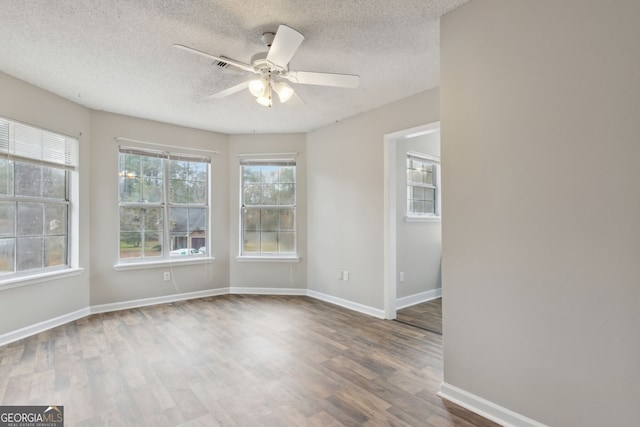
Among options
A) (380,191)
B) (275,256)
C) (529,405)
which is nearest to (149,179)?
(275,256)

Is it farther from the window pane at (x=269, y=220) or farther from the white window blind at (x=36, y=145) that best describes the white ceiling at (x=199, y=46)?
the window pane at (x=269, y=220)

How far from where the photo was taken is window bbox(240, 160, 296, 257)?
16.9ft

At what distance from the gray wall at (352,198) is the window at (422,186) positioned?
0.76 metres

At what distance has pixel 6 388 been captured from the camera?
2.32 meters

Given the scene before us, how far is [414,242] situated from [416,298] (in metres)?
0.80

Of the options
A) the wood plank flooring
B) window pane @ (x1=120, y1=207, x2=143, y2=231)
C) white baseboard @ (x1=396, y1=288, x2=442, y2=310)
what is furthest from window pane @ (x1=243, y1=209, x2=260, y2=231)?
white baseboard @ (x1=396, y1=288, x2=442, y2=310)

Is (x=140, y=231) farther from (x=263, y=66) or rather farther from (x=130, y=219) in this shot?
(x=263, y=66)

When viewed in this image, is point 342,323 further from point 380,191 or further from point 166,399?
point 166,399

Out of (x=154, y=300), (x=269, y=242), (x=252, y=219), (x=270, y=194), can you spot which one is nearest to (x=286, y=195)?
(x=270, y=194)

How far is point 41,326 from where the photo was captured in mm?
3479

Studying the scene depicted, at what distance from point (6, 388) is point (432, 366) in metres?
3.22

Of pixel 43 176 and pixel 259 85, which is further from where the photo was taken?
pixel 43 176

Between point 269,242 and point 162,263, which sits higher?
point 269,242

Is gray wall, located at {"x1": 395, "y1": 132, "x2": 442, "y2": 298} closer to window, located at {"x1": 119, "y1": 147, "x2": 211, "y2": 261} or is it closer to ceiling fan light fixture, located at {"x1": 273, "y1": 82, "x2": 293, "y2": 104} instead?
ceiling fan light fixture, located at {"x1": 273, "y1": 82, "x2": 293, "y2": 104}
